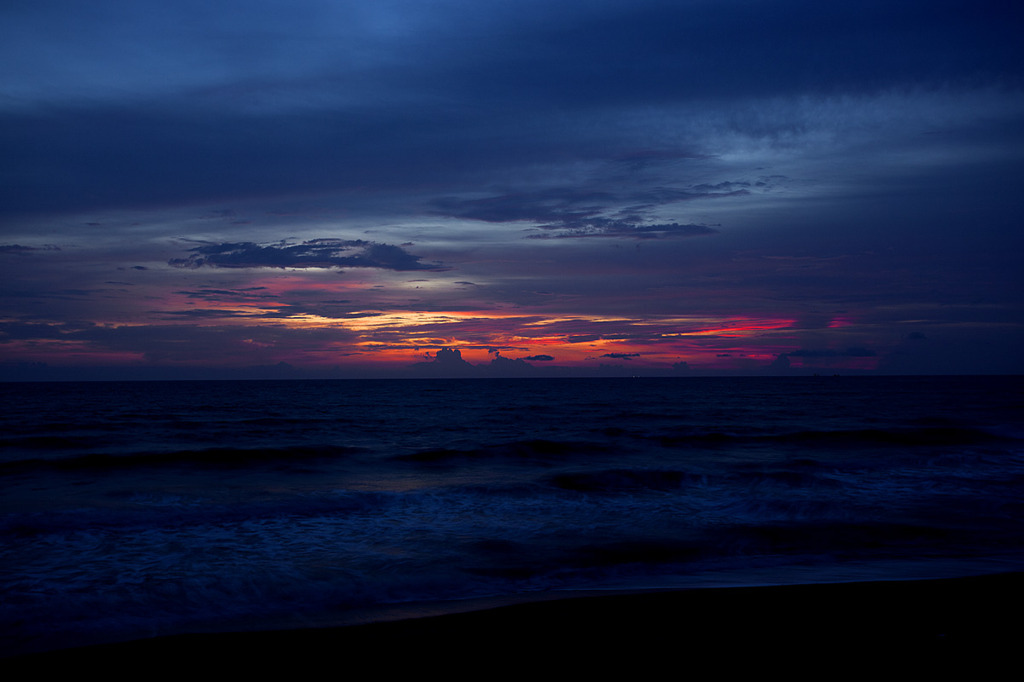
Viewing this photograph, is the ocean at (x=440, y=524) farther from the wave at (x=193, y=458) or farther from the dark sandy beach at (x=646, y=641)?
the dark sandy beach at (x=646, y=641)

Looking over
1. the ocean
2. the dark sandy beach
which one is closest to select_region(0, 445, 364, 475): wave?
the ocean

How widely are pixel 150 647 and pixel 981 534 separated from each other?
41.4 feet

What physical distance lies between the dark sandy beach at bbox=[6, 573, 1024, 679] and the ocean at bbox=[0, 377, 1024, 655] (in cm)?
79

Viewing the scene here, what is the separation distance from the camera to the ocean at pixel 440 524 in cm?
773

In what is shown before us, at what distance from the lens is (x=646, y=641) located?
226 inches

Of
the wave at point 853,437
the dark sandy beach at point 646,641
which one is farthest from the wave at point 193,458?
the dark sandy beach at point 646,641

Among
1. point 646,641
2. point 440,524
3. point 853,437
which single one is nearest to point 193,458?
point 440,524

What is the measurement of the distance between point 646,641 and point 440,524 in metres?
6.73

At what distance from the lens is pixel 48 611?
23.4 ft

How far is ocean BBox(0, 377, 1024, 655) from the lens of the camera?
25.3ft

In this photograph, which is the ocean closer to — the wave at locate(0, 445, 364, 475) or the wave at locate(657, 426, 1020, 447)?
the wave at locate(0, 445, 364, 475)

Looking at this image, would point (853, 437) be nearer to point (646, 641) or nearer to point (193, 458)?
point (646, 641)

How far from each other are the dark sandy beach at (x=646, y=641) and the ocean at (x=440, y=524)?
79 cm

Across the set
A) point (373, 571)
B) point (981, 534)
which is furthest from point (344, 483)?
point (981, 534)
